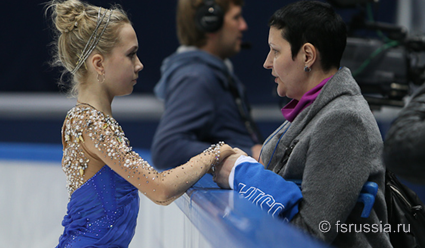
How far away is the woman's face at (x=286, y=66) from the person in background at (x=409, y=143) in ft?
1.26

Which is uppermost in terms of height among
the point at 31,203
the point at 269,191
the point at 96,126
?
the point at 96,126

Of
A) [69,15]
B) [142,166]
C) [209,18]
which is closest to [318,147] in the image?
[142,166]

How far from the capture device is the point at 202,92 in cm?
255

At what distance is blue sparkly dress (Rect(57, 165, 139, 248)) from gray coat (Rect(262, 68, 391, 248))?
0.47 m

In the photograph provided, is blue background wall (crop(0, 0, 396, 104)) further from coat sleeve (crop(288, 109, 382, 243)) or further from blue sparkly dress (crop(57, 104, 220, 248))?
coat sleeve (crop(288, 109, 382, 243))

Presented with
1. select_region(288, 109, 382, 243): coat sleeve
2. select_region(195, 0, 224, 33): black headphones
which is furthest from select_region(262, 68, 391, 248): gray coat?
select_region(195, 0, 224, 33): black headphones

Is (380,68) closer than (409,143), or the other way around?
(409,143)

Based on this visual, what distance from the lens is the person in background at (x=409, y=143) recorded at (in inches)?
30.9

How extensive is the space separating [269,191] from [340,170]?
0.16m

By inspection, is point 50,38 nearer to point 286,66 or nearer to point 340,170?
point 286,66

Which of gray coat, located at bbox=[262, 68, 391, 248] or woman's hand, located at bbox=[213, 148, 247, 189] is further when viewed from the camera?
woman's hand, located at bbox=[213, 148, 247, 189]

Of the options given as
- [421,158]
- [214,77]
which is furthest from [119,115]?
[421,158]

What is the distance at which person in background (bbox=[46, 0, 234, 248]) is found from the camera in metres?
1.26

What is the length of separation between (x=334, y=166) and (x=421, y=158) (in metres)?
0.28
